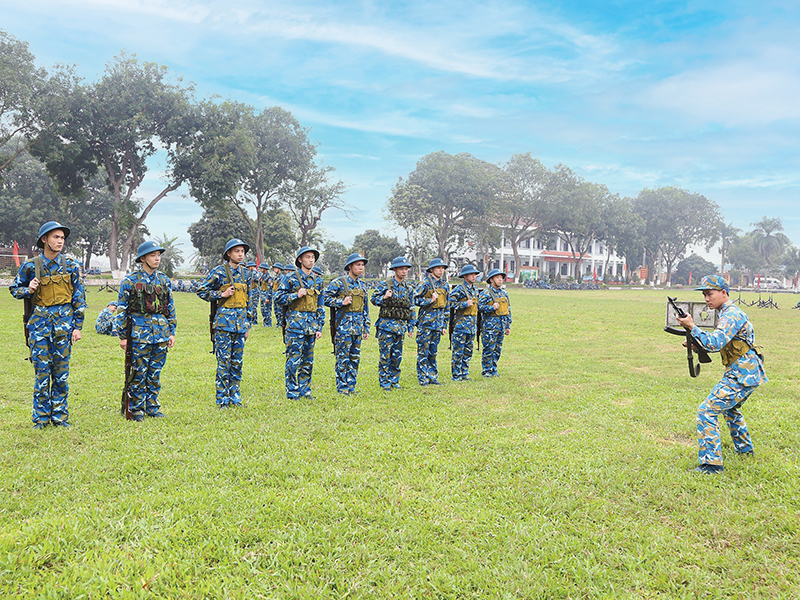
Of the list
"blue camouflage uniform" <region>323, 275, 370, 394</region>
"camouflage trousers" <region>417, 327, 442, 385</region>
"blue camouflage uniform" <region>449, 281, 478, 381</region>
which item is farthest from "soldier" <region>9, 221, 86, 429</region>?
"blue camouflage uniform" <region>449, 281, 478, 381</region>

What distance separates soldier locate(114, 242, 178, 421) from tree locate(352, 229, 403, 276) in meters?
56.0

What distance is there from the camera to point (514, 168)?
2146 inches

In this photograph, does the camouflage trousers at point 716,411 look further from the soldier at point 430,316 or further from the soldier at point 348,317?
the soldier at point 348,317

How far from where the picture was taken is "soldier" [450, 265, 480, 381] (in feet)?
30.2

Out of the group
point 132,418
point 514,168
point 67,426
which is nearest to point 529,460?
point 132,418

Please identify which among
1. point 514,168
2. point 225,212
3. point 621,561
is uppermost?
point 514,168

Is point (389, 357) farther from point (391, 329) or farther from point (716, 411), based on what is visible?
point (716, 411)

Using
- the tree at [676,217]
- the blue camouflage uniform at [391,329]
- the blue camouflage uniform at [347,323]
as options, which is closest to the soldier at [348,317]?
the blue camouflage uniform at [347,323]

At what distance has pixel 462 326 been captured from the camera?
9219 millimetres

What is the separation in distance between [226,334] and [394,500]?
373 centimetres

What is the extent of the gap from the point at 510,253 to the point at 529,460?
71.2 meters

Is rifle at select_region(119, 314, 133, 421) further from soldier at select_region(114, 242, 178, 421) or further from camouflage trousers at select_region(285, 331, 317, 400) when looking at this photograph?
camouflage trousers at select_region(285, 331, 317, 400)

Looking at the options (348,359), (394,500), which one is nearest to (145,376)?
(348,359)

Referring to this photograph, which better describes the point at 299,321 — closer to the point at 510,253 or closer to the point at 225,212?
the point at 225,212
